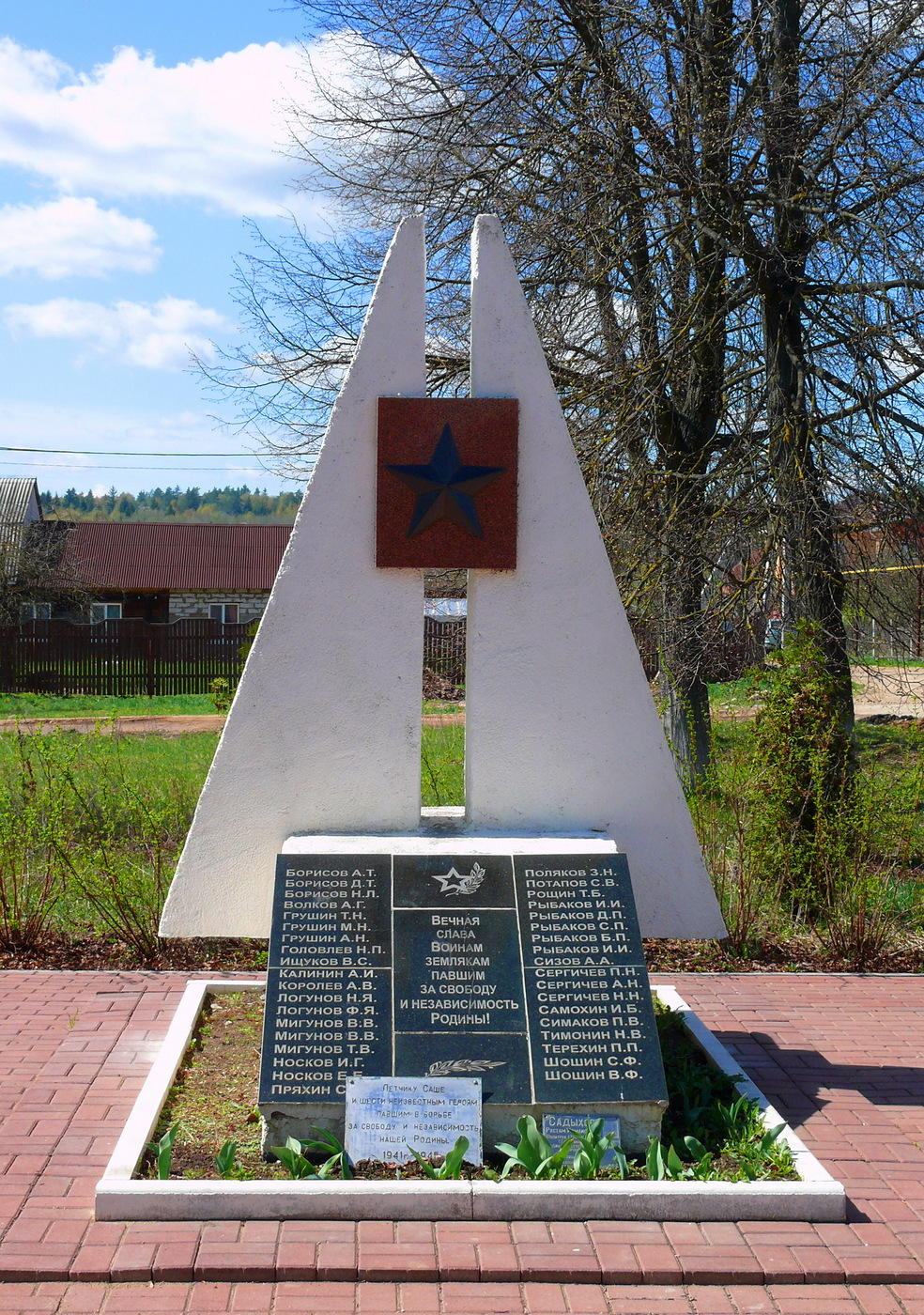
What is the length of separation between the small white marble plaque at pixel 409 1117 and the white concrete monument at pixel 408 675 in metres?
1.12

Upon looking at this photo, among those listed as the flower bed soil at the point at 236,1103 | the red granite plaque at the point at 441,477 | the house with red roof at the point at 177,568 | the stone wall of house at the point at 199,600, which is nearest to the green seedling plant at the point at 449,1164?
the flower bed soil at the point at 236,1103

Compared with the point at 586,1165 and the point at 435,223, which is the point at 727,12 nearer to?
the point at 435,223

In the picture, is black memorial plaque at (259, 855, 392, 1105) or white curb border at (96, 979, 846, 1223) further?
black memorial plaque at (259, 855, 392, 1105)

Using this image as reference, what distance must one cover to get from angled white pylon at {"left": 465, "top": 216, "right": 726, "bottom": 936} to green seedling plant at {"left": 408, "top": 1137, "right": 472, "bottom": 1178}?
1.52m

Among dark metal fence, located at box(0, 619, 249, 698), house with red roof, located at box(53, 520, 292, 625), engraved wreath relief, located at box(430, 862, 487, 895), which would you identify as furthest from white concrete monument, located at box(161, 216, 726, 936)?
house with red roof, located at box(53, 520, 292, 625)

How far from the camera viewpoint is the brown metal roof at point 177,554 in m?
38.8

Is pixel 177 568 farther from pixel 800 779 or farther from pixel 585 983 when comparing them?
pixel 585 983

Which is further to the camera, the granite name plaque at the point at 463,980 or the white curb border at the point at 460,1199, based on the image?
the granite name plaque at the point at 463,980

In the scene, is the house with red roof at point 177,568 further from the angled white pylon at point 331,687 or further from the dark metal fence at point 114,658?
the angled white pylon at point 331,687

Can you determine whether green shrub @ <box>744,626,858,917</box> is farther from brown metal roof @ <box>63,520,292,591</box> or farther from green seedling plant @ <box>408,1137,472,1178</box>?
brown metal roof @ <box>63,520,292,591</box>

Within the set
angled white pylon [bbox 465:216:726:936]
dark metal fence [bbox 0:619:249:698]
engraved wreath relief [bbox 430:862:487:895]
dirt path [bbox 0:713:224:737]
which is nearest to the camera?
engraved wreath relief [bbox 430:862:487:895]

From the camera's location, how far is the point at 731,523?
8.73 metres

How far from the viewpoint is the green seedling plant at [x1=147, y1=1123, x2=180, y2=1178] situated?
406cm

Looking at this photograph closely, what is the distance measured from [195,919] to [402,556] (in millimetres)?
1847
